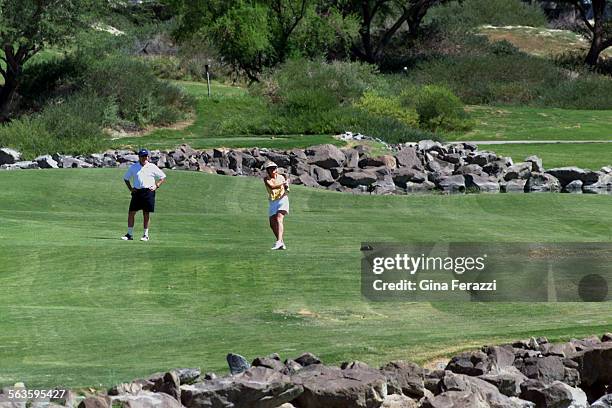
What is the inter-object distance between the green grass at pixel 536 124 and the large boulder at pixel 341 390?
141 ft

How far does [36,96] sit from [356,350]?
45022 mm

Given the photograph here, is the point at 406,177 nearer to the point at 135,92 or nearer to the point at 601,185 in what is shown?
the point at 601,185

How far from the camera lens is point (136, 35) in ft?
270

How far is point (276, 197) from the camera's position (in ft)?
63.9

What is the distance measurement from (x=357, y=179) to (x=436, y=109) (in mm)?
16816

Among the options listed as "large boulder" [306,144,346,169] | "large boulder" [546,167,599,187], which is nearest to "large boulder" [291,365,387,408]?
"large boulder" [306,144,346,169]

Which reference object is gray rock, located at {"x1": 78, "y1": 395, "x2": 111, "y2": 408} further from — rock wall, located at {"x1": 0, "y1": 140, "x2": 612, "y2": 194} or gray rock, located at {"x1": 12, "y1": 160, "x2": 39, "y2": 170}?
gray rock, located at {"x1": 12, "y1": 160, "x2": 39, "y2": 170}

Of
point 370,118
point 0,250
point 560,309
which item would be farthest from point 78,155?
point 560,309

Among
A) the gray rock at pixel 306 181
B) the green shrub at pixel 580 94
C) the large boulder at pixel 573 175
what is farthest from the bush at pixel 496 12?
the gray rock at pixel 306 181

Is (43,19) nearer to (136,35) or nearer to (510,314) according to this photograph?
(136,35)

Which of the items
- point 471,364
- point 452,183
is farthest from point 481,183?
point 471,364

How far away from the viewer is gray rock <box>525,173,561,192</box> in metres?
39.2

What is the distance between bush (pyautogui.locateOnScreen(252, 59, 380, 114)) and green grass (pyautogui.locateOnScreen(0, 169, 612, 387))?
2297 cm

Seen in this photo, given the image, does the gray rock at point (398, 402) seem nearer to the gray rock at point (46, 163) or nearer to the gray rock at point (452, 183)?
the gray rock at point (46, 163)
